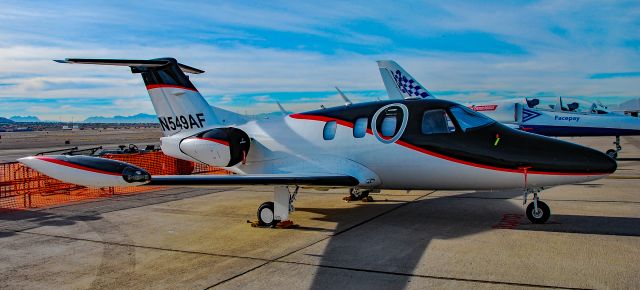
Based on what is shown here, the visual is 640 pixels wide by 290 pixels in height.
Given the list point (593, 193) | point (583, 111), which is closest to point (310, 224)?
point (593, 193)

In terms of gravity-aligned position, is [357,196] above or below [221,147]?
below

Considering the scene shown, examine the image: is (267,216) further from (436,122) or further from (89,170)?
(436,122)

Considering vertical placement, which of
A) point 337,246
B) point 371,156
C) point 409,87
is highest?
point 409,87

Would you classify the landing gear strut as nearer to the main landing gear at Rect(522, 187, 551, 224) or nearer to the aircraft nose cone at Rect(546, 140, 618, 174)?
the main landing gear at Rect(522, 187, 551, 224)

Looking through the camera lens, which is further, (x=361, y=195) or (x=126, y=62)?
(x=361, y=195)

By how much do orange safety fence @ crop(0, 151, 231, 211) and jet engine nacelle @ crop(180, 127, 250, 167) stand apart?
2.68 meters

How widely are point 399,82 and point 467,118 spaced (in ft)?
57.8

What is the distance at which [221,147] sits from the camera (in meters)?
10.8

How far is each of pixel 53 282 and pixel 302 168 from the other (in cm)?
533

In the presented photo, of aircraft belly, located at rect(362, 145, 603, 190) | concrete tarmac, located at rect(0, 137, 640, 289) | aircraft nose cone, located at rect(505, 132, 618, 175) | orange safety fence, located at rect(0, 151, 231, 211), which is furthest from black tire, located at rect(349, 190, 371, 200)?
aircraft nose cone, located at rect(505, 132, 618, 175)

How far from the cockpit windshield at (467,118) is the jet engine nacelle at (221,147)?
15.6 ft

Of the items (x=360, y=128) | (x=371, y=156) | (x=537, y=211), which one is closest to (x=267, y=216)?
(x=371, y=156)

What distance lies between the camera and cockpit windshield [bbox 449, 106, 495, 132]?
356 inches

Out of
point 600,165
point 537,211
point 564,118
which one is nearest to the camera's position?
point 600,165
